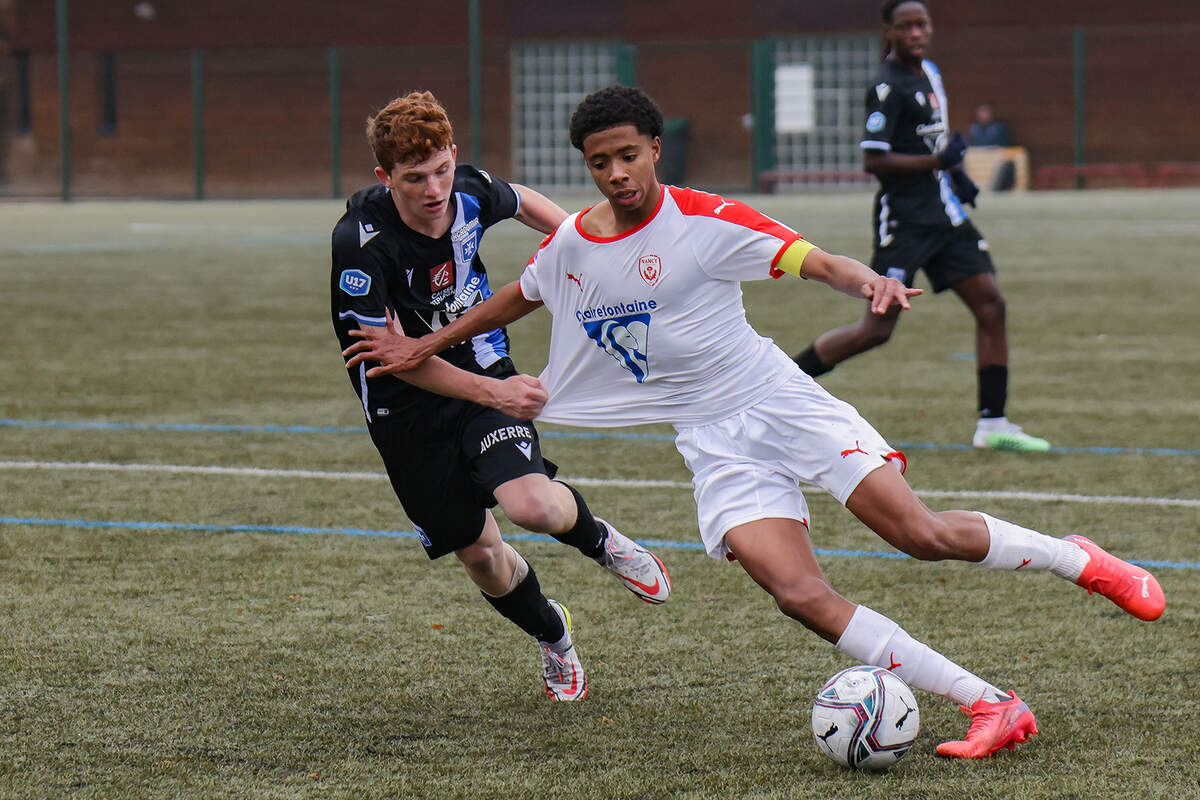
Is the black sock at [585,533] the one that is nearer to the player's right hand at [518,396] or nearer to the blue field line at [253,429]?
the player's right hand at [518,396]

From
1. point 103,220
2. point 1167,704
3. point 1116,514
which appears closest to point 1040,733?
point 1167,704

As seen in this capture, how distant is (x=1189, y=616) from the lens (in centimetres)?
491

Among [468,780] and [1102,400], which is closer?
[468,780]

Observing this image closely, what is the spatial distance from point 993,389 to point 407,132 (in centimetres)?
423

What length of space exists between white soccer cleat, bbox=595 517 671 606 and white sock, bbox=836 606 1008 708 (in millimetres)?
947

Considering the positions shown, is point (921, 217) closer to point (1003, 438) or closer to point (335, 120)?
point (1003, 438)

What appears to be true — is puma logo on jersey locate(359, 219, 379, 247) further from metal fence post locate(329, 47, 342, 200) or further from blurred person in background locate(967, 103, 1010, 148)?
metal fence post locate(329, 47, 342, 200)

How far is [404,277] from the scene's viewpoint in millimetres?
4430

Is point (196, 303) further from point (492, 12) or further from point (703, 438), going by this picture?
point (492, 12)

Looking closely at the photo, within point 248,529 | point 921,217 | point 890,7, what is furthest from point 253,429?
point 890,7

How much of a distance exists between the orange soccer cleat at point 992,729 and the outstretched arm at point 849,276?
916mm

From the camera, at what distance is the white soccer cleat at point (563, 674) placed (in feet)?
14.2

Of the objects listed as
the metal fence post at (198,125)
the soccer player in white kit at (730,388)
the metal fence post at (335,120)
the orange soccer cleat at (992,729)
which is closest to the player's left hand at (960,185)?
the soccer player in white kit at (730,388)

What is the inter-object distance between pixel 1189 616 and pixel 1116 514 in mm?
1428
